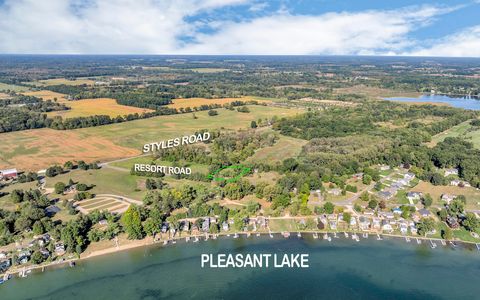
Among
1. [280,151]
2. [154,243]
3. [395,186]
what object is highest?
[280,151]

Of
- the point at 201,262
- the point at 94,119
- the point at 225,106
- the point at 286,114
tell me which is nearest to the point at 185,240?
the point at 201,262

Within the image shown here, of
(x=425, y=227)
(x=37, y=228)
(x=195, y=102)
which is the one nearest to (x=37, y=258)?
(x=37, y=228)

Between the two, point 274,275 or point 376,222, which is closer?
point 274,275

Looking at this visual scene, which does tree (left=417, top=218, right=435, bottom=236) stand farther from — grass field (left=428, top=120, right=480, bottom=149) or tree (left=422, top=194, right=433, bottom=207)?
grass field (left=428, top=120, right=480, bottom=149)

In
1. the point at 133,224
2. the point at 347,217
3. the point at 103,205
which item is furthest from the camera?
the point at 103,205

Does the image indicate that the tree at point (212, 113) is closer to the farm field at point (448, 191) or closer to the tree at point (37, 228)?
the farm field at point (448, 191)

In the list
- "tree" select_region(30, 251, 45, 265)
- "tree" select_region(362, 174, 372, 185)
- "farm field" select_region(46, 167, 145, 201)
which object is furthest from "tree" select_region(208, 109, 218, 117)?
"tree" select_region(30, 251, 45, 265)

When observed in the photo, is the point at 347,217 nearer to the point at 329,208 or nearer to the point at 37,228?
the point at 329,208
